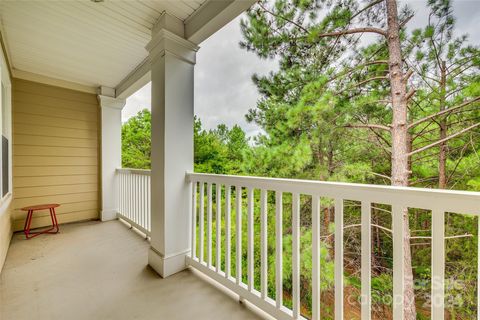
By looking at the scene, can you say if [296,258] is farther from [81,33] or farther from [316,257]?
[81,33]

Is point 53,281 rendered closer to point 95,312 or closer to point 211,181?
point 95,312

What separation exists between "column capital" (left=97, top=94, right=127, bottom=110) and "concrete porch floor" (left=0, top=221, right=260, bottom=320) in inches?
98.3

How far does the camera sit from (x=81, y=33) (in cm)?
243

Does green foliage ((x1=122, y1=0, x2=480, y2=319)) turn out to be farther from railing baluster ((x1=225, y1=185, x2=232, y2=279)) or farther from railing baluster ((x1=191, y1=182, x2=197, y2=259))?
railing baluster ((x1=191, y1=182, x2=197, y2=259))

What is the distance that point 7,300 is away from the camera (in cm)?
170

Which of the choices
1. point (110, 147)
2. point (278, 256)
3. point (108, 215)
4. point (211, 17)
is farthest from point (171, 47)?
point (108, 215)

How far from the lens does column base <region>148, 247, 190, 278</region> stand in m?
2.08

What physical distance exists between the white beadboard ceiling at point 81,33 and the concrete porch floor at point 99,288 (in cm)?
255

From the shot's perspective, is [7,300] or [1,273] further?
[1,273]

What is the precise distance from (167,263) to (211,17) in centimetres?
232

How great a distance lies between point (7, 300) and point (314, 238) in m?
2.41

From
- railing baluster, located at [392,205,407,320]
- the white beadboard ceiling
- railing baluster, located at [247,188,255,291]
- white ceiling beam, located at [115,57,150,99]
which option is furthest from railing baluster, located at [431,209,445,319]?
Result: white ceiling beam, located at [115,57,150,99]

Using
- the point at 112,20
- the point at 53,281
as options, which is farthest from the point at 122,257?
the point at 112,20

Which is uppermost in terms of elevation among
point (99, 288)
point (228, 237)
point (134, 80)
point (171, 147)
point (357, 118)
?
point (134, 80)
